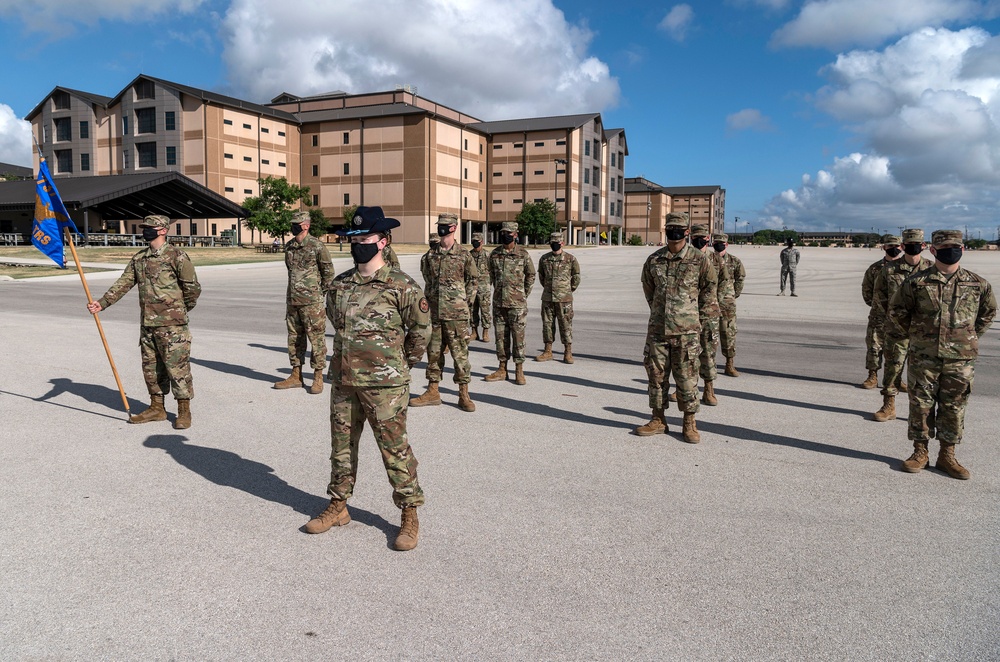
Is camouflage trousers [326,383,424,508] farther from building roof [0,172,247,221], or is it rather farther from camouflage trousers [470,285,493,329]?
building roof [0,172,247,221]

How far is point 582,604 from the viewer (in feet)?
12.5

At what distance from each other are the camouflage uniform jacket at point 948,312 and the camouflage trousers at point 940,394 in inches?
3.1

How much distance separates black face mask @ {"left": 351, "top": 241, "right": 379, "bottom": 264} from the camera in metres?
4.46

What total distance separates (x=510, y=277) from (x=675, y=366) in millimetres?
3590

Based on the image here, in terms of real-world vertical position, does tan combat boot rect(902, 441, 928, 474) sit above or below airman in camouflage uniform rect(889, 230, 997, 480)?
below

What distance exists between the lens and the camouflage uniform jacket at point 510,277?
32.3 ft

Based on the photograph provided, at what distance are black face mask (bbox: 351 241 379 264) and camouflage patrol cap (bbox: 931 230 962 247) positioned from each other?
4.59m

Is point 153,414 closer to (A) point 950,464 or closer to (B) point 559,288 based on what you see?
(B) point 559,288

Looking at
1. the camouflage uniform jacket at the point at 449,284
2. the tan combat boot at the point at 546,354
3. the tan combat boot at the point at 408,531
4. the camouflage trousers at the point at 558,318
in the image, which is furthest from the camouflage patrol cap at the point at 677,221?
the tan combat boot at the point at 546,354

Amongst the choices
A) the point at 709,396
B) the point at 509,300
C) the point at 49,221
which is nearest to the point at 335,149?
the point at 509,300

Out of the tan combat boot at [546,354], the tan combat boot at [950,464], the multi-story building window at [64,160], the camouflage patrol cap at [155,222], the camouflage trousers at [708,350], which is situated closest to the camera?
the tan combat boot at [950,464]

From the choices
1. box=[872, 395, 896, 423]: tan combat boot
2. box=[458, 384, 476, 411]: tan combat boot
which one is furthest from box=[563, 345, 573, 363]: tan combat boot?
box=[872, 395, 896, 423]: tan combat boot

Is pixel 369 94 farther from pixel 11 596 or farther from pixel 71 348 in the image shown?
pixel 11 596

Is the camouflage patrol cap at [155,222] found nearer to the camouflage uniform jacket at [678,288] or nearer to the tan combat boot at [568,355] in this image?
the camouflage uniform jacket at [678,288]
